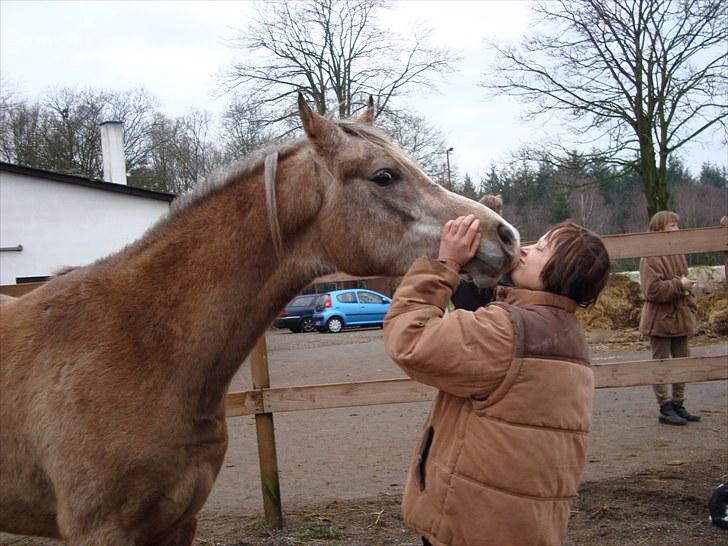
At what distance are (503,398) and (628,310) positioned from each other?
16656 mm

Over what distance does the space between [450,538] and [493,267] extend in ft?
3.05

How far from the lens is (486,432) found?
7.18 feet

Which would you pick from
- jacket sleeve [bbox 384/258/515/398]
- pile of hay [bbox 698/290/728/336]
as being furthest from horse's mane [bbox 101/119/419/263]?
pile of hay [bbox 698/290/728/336]

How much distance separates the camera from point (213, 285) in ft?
8.92

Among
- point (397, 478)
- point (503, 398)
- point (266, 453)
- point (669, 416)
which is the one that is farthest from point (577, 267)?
point (669, 416)

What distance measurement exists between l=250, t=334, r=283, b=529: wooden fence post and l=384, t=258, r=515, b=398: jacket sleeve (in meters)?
2.98

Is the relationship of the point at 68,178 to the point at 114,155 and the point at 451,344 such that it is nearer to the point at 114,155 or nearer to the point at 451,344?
the point at 114,155

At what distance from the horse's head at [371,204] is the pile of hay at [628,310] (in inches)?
580

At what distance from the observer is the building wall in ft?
62.5

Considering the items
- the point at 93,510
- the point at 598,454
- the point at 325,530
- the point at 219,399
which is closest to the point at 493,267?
the point at 219,399

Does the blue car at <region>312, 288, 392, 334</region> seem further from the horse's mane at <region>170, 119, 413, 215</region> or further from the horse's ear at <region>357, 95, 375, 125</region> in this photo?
the horse's mane at <region>170, 119, 413, 215</region>

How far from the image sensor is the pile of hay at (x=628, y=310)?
16.0 m

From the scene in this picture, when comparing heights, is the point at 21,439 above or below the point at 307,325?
above

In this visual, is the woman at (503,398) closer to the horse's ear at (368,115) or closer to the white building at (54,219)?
the horse's ear at (368,115)
